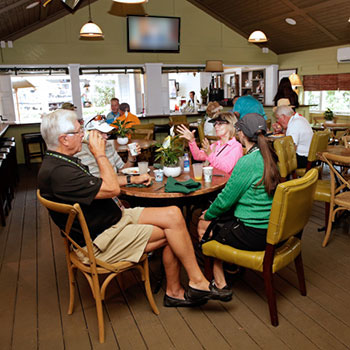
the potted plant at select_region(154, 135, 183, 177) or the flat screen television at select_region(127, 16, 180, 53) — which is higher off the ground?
the flat screen television at select_region(127, 16, 180, 53)

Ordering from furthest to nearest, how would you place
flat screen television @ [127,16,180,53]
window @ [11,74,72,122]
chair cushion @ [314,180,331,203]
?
window @ [11,74,72,122] < flat screen television @ [127,16,180,53] < chair cushion @ [314,180,331,203]

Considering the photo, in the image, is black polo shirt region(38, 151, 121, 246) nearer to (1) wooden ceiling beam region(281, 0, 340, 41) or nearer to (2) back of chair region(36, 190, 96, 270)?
(2) back of chair region(36, 190, 96, 270)

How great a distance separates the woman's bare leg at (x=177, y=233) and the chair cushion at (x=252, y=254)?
152mm

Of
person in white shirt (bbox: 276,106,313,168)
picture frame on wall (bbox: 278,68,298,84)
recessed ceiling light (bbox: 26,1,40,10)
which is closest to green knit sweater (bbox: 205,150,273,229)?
person in white shirt (bbox: 276,106,313,168)

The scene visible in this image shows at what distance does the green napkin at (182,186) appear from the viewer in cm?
241

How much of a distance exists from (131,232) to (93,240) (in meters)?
0.23

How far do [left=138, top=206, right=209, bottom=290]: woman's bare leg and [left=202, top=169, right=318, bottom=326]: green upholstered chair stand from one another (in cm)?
15

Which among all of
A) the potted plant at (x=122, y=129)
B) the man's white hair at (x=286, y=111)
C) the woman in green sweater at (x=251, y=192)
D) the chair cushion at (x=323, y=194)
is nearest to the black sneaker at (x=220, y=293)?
the woman in green sweater at (x=251, y=192)

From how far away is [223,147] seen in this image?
126 inches

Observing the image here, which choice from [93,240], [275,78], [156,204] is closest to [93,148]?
[93,240]

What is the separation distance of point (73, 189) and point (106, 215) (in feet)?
0.96

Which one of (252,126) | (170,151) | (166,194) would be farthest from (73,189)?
(252,126)

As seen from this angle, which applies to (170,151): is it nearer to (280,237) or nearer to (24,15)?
(280,237)

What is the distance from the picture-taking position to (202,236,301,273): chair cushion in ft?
7.06
